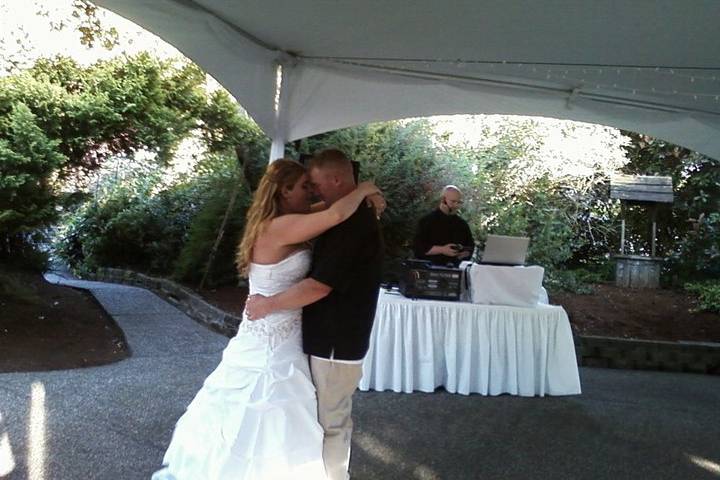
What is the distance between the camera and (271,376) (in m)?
2.29

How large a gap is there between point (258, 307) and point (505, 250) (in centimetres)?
278

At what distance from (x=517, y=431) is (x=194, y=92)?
23.0 ft

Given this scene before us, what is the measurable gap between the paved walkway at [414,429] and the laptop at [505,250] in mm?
1032

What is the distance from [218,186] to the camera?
26.2 feet

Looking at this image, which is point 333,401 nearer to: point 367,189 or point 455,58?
point 367,189

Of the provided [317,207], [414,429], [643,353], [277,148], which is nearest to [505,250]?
[414,429]

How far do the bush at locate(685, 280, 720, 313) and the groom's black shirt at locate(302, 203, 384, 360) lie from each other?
23.3 feet

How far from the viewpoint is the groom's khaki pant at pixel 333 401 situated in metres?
2.30

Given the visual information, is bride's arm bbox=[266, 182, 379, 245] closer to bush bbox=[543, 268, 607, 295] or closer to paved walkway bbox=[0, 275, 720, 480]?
paved walkway bbox=[0, 275, 720, 480]

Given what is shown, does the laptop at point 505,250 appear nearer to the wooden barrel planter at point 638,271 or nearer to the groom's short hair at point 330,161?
the groom's short hair at point 330,161

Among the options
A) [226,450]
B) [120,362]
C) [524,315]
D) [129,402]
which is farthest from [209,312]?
[226,450]

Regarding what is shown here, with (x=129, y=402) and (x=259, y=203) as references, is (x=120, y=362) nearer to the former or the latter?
(x=129, y=402)

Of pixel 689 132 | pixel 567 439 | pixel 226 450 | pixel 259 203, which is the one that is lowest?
pixel 567 439

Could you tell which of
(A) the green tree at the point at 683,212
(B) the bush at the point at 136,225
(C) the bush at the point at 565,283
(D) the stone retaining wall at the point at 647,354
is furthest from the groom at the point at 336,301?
(A) the green tree at the point at 683,212
